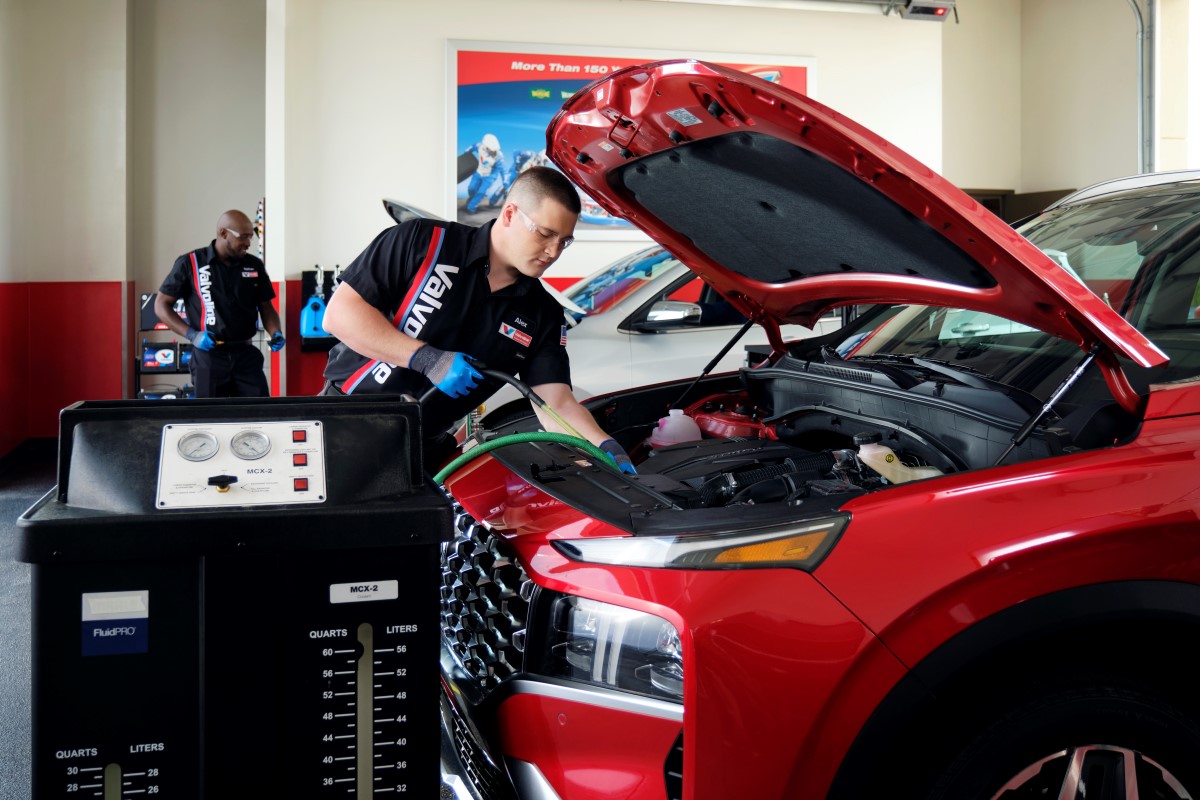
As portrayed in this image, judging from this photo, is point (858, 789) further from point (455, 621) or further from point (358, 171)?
point (358, 171)

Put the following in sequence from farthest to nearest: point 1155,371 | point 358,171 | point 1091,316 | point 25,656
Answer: point 358,171 < point 25,656 < point 1155,371 < point 1091,316

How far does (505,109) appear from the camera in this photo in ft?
24.5

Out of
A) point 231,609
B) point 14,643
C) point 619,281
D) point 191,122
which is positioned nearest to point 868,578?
point 231,609

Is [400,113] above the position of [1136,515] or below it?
above

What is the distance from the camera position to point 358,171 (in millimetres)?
7254

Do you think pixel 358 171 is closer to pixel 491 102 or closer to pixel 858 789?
pixel 491 102

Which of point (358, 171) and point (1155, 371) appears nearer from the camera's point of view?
point (1155, 371)

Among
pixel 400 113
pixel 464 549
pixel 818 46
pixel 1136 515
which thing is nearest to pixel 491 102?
pixel 400 113

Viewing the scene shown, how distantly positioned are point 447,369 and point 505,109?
→ 17.6ft

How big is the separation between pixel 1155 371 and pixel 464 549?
1.22m

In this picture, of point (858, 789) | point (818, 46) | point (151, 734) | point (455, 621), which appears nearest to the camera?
point (151, 734)

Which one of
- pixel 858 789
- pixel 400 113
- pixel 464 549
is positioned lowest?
pixel 858 789

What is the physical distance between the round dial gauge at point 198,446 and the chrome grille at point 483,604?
555mm

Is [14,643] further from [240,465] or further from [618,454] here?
[240,465]
